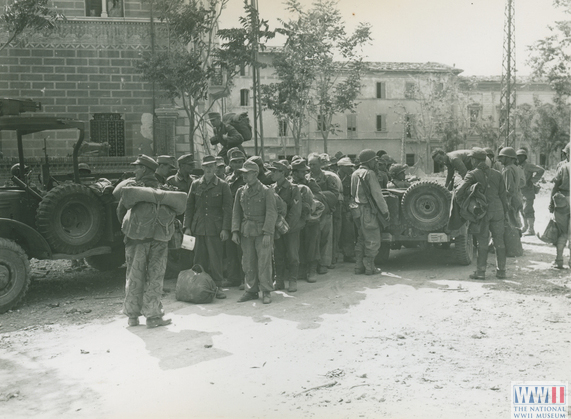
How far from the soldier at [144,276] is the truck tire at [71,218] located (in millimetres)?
1649

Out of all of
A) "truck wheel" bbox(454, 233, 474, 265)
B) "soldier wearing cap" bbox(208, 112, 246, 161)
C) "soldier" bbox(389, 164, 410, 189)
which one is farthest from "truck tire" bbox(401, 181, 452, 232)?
"soldier wearing cap" bbox(208, 112, 246, 161)

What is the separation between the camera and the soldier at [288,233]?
28.5 feet

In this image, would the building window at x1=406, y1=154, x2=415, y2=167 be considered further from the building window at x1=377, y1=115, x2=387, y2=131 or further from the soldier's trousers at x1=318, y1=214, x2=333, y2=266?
the soldier's trousers at x1=318, y1=214, x2=333, y2=266

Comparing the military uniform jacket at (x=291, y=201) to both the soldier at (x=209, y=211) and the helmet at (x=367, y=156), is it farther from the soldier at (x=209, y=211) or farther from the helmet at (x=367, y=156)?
the helmet at (x=367, y=156)

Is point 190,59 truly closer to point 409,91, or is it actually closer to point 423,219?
point 423,219

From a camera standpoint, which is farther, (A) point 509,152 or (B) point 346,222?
(A) point 509,152

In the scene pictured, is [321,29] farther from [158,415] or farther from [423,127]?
[423,127]

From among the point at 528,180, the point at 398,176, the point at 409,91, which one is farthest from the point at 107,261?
the point at 409,91

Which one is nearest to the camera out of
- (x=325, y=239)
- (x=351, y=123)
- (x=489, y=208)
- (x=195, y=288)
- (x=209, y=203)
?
(x=195, y=288)

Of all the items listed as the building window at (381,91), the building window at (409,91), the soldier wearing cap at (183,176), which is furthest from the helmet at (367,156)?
the building window at (381,91)

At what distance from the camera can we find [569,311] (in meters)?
7.22

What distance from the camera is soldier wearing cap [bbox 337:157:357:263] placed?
10922 mm

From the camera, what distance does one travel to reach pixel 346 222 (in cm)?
1096

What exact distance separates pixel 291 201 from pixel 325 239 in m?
1.53
